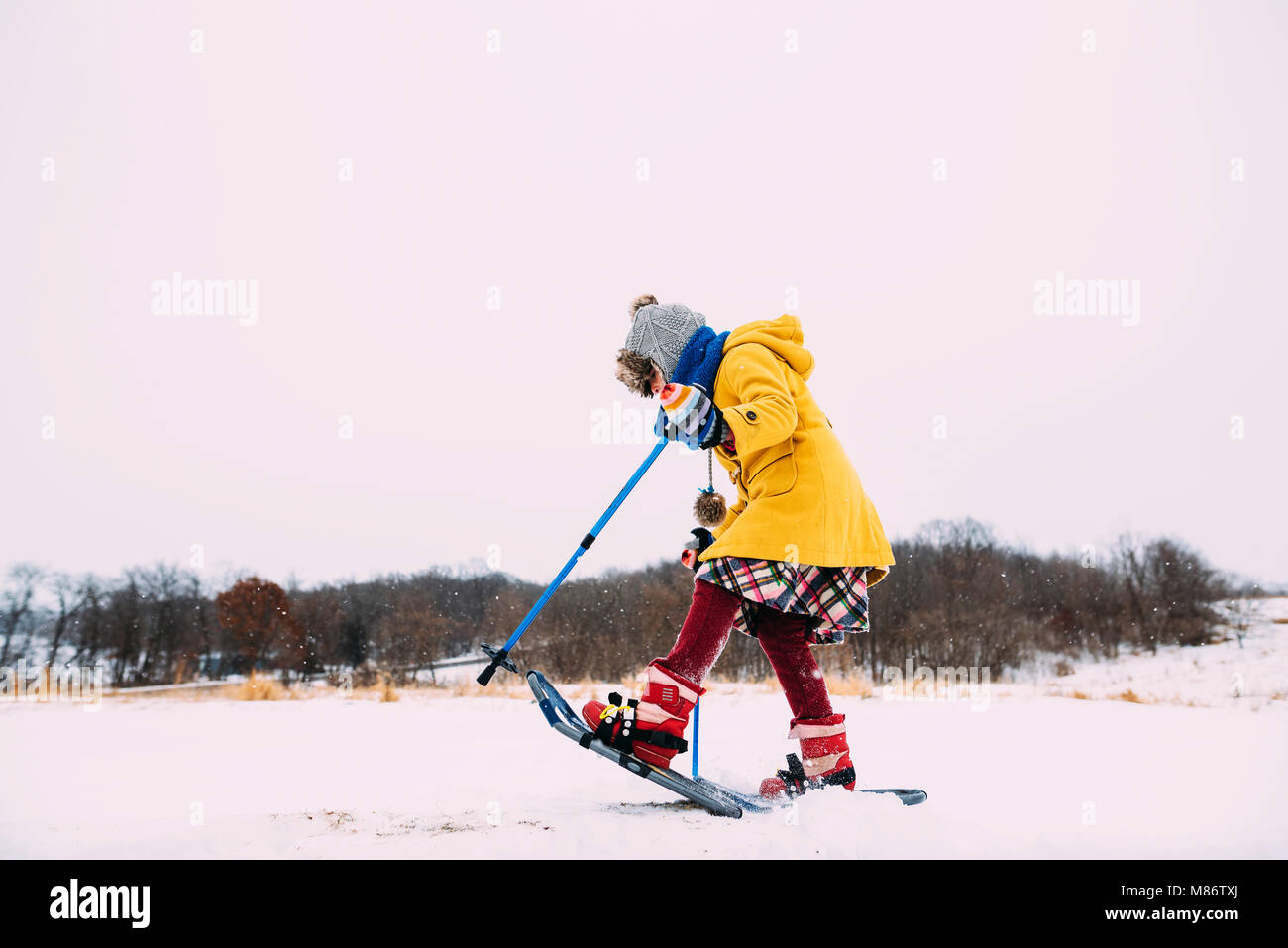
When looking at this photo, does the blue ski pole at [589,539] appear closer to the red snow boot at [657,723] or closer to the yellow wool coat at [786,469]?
the yellow wool coat at [786,469]

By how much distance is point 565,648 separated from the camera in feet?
24.4

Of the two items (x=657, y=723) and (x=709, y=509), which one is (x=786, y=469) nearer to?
(x=709, y=509)

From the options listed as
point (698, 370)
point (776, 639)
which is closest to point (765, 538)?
point (776, 639)

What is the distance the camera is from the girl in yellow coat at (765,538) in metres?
1.93

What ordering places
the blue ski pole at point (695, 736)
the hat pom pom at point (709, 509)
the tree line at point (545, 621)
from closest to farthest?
1. the blue ski pole at point (695, 736)
2. the hat pom pom at point (709, 509)
3. the tree line at point (545, 621)

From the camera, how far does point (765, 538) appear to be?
1938 mm

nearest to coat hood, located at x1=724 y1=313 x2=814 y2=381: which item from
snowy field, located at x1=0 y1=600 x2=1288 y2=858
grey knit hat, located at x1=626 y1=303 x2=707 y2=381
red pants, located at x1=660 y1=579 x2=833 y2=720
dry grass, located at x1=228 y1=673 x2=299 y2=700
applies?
grey knit hat, located at x1=626 y1=303 x2=707 y2=381

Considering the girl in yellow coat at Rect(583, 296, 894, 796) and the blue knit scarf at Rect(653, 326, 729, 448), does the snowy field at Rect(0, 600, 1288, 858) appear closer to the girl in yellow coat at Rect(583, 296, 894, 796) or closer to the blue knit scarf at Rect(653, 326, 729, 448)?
the girl in yellow coat at Rect(583, 296, 894, 796)

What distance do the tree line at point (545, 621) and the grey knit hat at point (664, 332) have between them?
5.40 meters

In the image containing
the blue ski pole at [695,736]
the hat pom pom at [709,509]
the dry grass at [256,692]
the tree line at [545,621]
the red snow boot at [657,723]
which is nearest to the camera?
the red snow boot at [657,723]

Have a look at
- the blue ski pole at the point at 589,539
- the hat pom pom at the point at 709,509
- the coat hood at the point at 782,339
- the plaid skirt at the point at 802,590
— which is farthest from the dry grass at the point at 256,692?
the coat hood at the point at 782,339

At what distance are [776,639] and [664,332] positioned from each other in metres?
1.04
